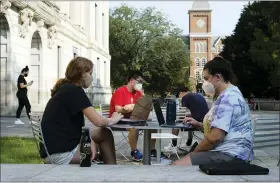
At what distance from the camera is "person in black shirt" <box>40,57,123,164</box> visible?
4.49 metres

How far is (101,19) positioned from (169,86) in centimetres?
2449

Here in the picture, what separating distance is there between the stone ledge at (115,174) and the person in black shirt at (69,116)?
979 mm

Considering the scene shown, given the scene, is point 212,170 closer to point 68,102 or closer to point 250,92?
point 68,102

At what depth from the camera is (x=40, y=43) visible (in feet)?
86.2

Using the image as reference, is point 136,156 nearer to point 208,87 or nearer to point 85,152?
point 208,87

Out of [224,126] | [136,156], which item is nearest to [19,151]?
[136,156]

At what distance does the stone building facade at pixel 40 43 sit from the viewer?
65.8ft

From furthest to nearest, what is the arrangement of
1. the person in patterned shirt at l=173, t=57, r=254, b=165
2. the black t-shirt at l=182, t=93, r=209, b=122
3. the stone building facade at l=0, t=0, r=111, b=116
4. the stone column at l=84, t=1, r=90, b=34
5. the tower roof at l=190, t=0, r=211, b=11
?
1. the tower roof at l=190, t=0, r=211, b=11
2. the stone column at l=84, t=1, r=90, b=34
3. the stone building facade at l=0, t=0, r=111, b=116
4. the black t-shirt at l=182, t=93, r=209, b=122
5. the person in patterned shirt at l=173, t=57, r=254, b=165

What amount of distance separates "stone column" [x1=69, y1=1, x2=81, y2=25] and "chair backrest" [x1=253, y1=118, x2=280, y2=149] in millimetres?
33387

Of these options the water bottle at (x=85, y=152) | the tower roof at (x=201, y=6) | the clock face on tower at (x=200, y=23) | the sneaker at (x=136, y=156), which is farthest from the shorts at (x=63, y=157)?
the clock face on tower at (x=200, y=23)

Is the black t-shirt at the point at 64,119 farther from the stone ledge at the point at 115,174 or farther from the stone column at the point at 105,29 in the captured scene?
the stone column at the point at 105,29

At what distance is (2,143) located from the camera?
403 inches

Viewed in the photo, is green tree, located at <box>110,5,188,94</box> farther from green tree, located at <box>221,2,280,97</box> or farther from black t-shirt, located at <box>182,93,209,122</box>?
black t-shirt, located at <box>182,93,209,122</box>

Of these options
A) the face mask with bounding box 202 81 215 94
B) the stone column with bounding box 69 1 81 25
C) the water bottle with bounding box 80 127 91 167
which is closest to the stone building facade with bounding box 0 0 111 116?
the stone column with bounding box 69 1 81 25
